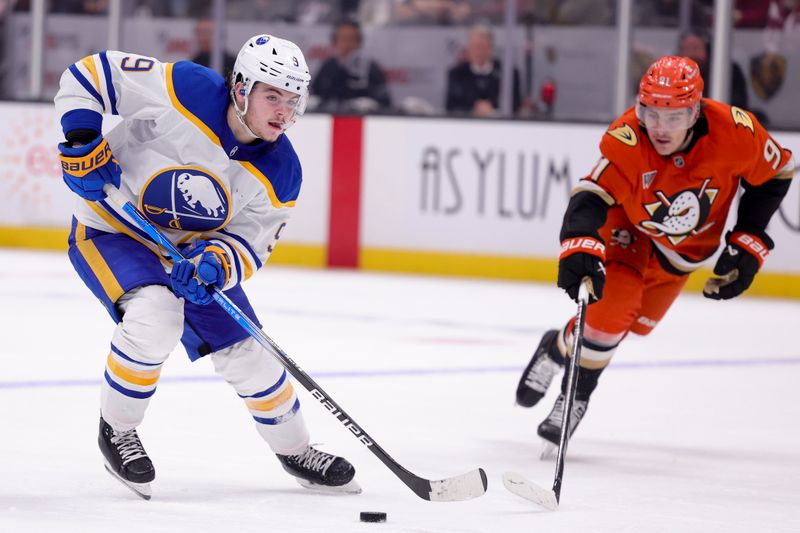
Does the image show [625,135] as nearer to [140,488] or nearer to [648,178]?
[648,178]

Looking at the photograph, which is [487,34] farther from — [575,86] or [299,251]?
[299,251]

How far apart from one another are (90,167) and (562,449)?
1.20m

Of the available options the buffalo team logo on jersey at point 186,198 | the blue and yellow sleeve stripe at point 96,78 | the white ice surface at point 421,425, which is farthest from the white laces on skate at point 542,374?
the blue and yellow sleeve stripe at point 96,78

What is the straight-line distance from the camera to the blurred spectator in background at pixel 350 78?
8938 mm

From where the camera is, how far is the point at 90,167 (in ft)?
9.85

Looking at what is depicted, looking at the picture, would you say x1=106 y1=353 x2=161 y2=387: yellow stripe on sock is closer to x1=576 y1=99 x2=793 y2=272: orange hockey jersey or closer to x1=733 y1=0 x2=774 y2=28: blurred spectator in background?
x1=576 y1=99 x2=793 y2=272: orange hockey jersey

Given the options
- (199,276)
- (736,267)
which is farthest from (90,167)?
(736,267)

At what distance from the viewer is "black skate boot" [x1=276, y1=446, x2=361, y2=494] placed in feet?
10.3

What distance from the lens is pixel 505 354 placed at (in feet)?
18.0

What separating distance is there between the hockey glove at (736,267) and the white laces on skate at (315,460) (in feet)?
3.81

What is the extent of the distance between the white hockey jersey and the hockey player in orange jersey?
85cm

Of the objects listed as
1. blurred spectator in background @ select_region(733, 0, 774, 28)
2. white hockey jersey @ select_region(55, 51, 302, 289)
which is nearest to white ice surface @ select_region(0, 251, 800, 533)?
white hockey jersey @ select_region(55, 51, 302, 289)

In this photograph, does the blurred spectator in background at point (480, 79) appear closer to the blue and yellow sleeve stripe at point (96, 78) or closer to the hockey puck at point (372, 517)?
the blue and yellow sleeve stripe at point (96, 78)

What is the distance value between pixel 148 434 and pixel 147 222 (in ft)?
2.49
